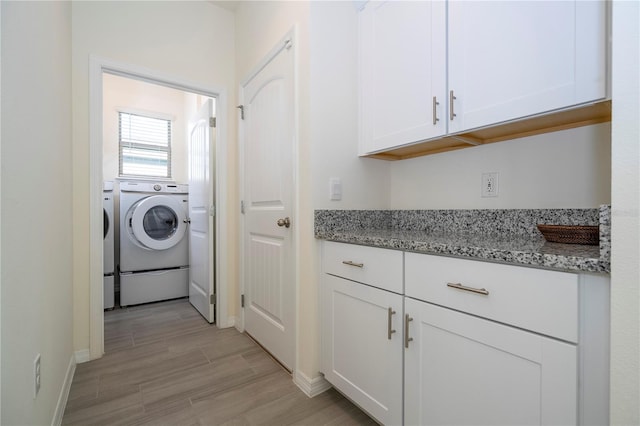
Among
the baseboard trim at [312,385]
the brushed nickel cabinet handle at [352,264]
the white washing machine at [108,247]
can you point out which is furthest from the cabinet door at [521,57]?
the white washing machine at [108,247]

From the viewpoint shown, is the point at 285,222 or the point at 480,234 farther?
the point at 285,222

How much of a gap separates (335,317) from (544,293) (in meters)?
0.90

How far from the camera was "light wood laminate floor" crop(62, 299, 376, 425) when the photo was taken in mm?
1366

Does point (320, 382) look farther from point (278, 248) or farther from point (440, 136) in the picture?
point (440, 136)

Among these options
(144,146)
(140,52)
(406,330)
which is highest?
(140,52)

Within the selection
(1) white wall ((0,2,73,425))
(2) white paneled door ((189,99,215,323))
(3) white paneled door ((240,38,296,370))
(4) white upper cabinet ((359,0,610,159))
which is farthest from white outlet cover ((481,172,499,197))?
(2) white paneled door ((189,99,215,323))

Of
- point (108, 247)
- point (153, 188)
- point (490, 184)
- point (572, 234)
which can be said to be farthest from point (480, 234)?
point (108, 247)

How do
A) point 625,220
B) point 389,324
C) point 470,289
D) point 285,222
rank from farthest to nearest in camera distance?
point 285,222 → point 389,324 → point 470,289 → point 625,220

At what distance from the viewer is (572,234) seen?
974 millimetres

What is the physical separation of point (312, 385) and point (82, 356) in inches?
60.5

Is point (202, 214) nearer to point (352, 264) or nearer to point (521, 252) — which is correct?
point (352, 264)

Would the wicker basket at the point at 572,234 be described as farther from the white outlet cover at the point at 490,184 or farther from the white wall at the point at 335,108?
the white wall at the point at 335,108

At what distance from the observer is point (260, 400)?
1.49 meters

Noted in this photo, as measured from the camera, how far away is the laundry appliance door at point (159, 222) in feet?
9.70
